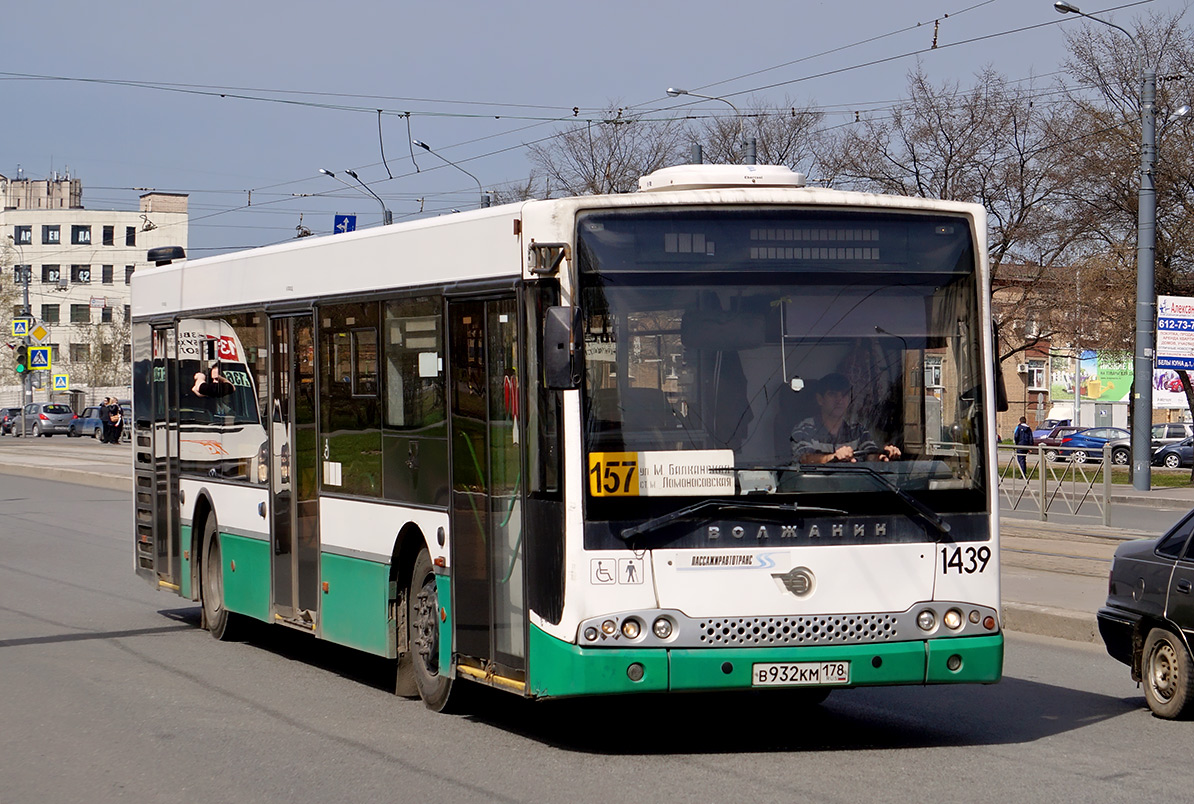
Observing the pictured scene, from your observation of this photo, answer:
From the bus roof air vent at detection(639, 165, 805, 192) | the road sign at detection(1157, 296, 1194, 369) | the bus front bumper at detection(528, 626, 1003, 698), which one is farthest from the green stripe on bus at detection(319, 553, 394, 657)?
the road sign at detection(1157, 296, 1194, 369)

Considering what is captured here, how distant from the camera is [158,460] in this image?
43.5ft

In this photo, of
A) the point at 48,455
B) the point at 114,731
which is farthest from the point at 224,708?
the point at 48,455

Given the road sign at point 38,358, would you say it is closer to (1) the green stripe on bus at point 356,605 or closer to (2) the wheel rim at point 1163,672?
(1) the green stripe on bus at point 356,605

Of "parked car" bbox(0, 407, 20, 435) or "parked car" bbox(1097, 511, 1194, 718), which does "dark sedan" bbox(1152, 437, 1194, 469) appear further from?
"parked car" bbox(0, 407, 20, 435)

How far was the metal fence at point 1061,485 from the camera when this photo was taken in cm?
2225

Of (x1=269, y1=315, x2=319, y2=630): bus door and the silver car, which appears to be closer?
(x1=269, y1=315, x2=319, y2=630): bus door

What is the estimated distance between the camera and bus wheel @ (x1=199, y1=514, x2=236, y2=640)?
1202cm

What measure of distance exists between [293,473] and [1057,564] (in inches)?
369

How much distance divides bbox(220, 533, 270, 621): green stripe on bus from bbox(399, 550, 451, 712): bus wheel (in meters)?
2.36

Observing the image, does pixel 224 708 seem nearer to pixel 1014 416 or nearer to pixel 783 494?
pixel 783 494

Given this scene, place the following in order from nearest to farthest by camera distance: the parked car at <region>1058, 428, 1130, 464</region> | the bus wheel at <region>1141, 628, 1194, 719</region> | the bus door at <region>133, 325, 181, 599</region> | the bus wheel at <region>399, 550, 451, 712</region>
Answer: the bus wheel at <region>1141, 628, 1194, 719</region> → the bus wheel at <region>399, 550, 451, 712</region> → the bus door at <region>133, 325, 181, 599</region> → the parked car at <region>1058, 428, 1130, 464</region>

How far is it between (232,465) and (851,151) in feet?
108

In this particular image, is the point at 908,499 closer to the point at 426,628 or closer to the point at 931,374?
the point at 931,374

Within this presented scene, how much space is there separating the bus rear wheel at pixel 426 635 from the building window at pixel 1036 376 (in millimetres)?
76728
